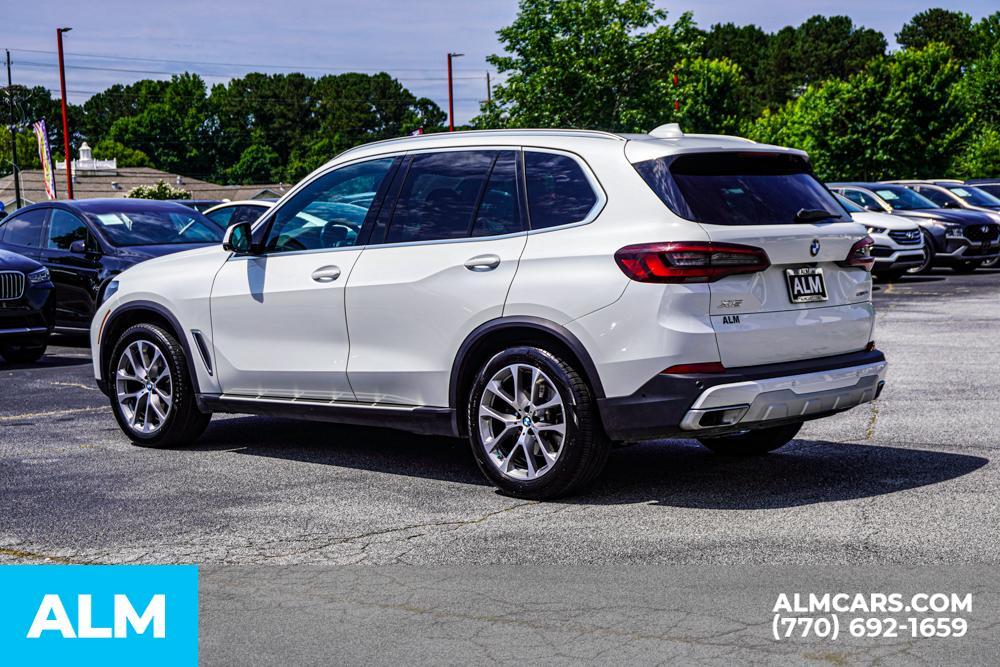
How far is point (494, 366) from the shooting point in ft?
21.7

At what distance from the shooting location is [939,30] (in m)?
108

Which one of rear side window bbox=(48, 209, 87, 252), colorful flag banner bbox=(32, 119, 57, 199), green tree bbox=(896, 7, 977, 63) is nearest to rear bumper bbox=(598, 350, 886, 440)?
rear side window bbox=(48, 209, 87, 252)

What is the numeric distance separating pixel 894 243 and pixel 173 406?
60.2 feet

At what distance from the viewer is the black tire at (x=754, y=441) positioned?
7652 mm

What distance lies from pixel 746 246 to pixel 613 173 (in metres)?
0.76

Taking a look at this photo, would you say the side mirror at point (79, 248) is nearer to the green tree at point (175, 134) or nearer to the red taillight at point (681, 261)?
the red taillight at point (681, 261)

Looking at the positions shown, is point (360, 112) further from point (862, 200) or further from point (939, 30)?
point (862, 200)

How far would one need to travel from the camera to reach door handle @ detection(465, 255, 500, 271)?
662cm

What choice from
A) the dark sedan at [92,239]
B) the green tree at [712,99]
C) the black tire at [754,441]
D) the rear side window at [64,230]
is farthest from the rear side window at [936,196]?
the green tree at [712,99]

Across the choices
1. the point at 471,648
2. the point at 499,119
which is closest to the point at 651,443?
the point at 471,648

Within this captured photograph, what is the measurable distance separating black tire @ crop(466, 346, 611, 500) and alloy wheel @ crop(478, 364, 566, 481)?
0.04ft

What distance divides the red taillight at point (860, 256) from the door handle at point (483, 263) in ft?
5.88

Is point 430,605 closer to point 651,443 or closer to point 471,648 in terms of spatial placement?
point 471,648

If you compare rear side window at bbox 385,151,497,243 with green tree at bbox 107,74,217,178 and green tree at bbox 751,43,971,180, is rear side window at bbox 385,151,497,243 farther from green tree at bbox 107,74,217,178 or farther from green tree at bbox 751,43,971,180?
green tree at bbox 107,74,217,178
